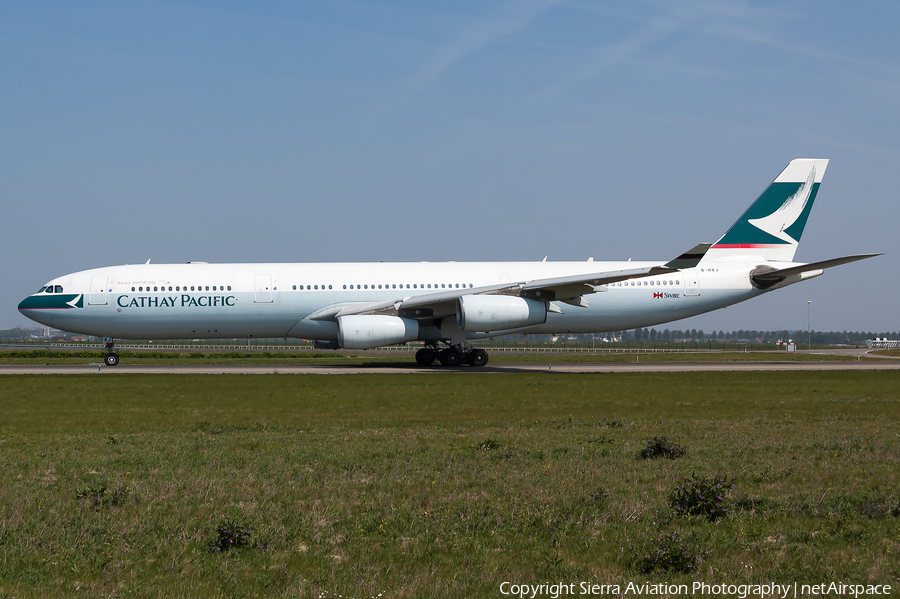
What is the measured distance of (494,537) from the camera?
6707 mm

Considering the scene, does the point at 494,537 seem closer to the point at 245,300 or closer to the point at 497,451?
the point at 497,451

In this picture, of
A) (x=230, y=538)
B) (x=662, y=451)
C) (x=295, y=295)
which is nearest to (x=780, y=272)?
(x=295, y=295)

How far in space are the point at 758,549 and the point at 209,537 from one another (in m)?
4.79

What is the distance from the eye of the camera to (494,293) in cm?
3127

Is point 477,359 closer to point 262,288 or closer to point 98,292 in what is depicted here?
point 262,288

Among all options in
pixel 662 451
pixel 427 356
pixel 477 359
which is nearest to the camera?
pixel 662 451

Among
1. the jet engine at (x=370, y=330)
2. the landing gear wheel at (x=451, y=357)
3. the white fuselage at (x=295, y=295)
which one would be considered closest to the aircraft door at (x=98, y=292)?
the white fuselage at (x=295, y=295)

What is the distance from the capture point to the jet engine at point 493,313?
29.4 m

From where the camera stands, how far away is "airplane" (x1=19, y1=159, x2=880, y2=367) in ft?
100

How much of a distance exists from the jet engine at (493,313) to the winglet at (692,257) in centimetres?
602

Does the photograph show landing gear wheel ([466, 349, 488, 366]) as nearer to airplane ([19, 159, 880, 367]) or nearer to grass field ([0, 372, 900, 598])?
airplane ([19, 159, 880, 367])

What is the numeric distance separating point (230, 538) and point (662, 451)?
6.15 m

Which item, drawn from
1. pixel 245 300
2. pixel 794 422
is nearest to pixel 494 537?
pixel 794 422

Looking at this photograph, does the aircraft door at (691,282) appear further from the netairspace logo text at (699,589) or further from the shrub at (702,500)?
the netairspace logo text at (699,589)
